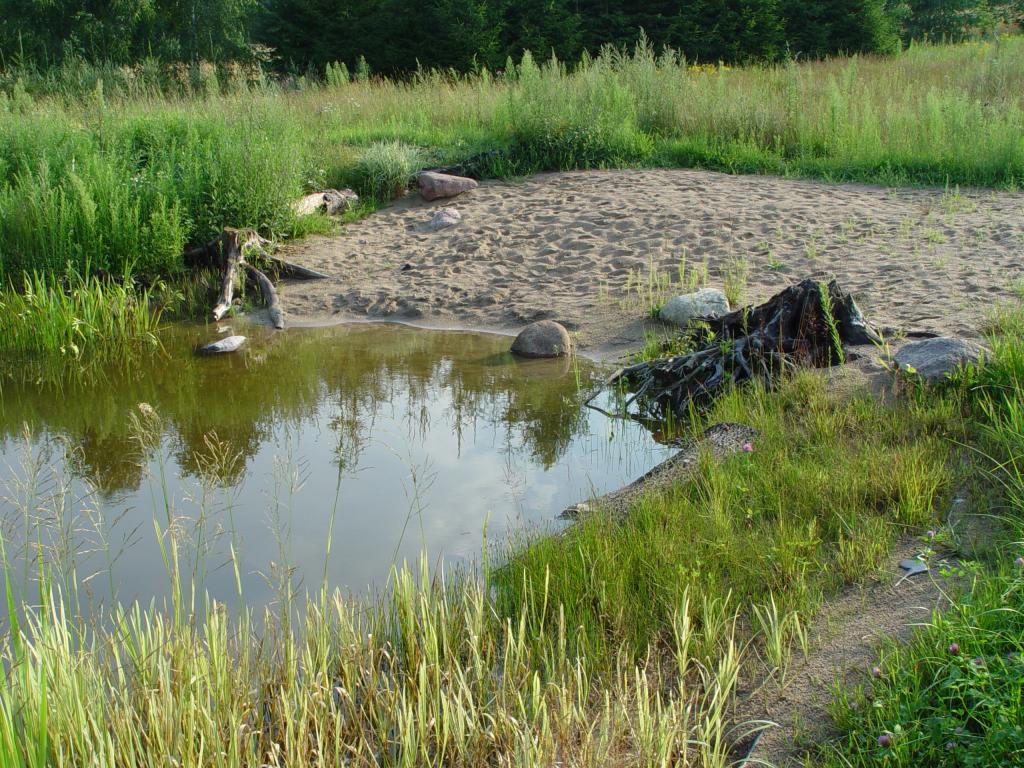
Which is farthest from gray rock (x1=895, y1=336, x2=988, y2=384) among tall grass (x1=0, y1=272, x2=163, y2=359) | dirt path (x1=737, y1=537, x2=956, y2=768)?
tall grass (x1=0, y1=272, x2=163, y2=359)

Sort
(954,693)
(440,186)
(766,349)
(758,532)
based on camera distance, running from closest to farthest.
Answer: (954,693) < (758,532) < (766,349) < (440,186)

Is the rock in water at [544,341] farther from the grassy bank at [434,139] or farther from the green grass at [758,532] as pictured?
the grassy bank at [434,139]

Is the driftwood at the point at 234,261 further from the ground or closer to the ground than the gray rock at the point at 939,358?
further from the ground

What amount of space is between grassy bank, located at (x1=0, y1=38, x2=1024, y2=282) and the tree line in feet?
25.1

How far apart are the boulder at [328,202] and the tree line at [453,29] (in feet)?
38.7

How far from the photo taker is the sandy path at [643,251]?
26.1 feet

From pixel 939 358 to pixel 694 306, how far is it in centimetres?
276

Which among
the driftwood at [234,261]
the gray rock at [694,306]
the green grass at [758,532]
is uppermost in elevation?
the driftwood at [234,261]

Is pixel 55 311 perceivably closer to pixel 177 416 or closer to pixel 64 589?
pixel 177 416

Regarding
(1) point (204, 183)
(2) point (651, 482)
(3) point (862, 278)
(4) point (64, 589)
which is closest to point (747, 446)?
(2) point (651, 482)

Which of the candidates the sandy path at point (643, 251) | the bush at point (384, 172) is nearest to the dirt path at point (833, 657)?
the sandy path at point (643, 251)

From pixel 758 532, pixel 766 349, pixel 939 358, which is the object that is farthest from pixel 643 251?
pixel 758 532

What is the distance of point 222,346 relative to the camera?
8.36 meters

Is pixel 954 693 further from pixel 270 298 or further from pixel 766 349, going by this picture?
pixel 270 298
